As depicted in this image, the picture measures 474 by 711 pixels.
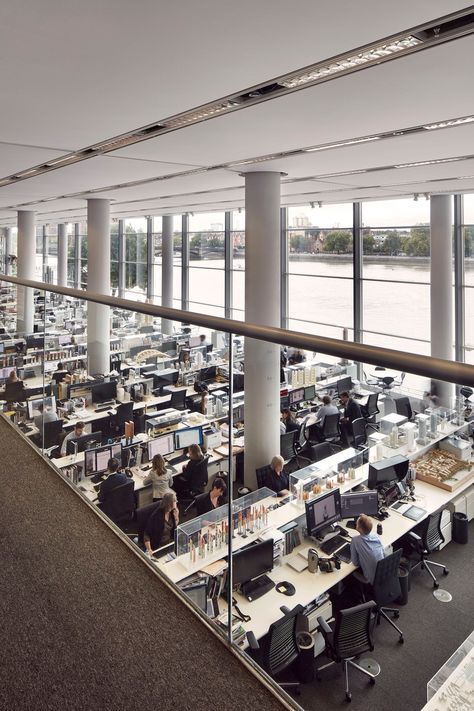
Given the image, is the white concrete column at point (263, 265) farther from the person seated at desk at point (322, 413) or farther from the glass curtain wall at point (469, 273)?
the glass curtain wall at point (469, 273)

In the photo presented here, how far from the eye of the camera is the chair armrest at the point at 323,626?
3.68m

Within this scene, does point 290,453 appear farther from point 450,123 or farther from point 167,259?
point 167,259

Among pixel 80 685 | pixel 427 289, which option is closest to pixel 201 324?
pixel 80 685

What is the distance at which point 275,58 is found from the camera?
3055 mm

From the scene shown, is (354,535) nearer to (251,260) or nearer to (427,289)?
(251,260)

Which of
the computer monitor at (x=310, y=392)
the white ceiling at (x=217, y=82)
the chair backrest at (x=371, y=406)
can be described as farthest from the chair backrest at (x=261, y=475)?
the white ceiling at (x=217, y=82)

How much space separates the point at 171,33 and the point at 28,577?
2614 mm

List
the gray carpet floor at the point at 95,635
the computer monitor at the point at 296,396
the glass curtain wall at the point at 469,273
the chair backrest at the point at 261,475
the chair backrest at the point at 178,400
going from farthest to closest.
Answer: the glass curtain wall at the point at 469,273, the computer monitor at the point at 296,396, the chair backrest at the point at 178,400, the chair backrest at the point at 261,475, the gray carpet floor at the point at 95,635

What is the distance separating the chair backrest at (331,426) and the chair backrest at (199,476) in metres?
4.48

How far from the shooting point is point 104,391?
8414 millimetres

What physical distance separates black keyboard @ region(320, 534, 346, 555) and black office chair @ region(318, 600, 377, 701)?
1323 millimetres

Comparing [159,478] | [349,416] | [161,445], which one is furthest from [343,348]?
[349,416]

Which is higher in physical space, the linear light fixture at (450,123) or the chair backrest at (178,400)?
the linear light fixture at (450,123)

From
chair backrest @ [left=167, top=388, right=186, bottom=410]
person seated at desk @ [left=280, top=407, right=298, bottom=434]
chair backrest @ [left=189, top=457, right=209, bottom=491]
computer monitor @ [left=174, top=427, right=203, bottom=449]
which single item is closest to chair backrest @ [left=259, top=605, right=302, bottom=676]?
chair backrest @ [left=189, top=457, right=209, bottom=491]
